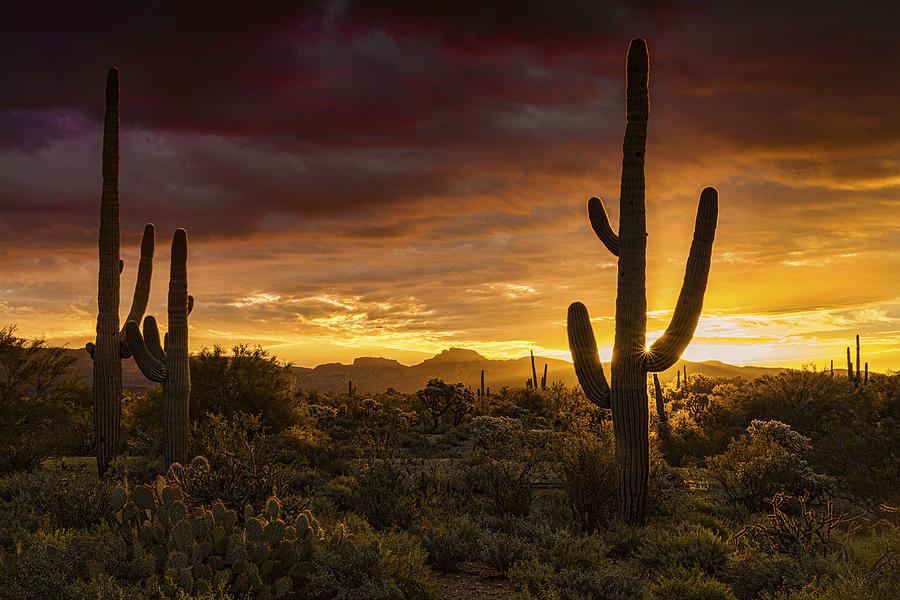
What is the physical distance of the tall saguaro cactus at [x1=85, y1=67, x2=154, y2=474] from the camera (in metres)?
16.6

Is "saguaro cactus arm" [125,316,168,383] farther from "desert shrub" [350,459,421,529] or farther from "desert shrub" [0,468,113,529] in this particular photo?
"desert shrub" [350,459,421,529]

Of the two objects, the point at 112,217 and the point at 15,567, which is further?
the point at 112,217

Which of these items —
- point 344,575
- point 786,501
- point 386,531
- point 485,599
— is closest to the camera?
point 344,575

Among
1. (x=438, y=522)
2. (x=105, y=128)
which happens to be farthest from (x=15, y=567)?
(x=105, y=128)

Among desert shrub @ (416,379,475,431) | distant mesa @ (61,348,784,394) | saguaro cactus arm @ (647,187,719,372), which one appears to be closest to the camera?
saguaro cactus arm @ (647,187,719,372)

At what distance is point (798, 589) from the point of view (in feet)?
23.7

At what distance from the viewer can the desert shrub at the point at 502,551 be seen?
28.8 feet

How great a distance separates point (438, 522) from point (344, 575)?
11.7 feet

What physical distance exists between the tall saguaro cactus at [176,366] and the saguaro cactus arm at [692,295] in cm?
1173

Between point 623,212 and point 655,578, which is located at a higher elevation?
point 623,212

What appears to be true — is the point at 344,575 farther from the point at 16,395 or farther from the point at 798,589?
the point at 16,395

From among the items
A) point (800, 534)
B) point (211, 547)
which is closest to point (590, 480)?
point (800, 534)

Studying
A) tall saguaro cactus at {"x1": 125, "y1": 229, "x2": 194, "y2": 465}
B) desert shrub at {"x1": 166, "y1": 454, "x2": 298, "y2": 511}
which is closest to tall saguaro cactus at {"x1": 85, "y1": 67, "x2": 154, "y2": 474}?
tall saguaro cactus at {"x1": 125, "y1": 229, "x2": 194, "y2": 465}

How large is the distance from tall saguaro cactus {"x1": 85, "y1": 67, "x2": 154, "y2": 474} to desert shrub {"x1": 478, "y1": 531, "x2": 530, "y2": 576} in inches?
485
